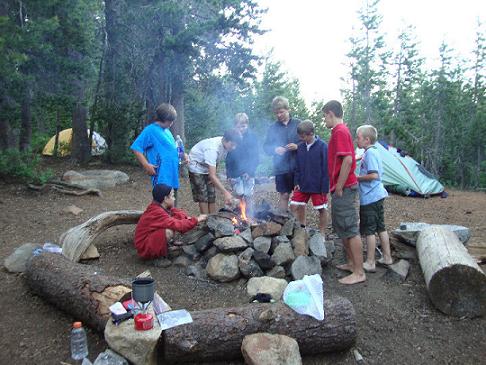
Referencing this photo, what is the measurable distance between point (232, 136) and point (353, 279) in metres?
2.17

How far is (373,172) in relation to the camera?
4.27 metres

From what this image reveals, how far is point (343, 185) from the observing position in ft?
13.0

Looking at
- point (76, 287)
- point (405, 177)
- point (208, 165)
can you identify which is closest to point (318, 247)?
point (208, 165)

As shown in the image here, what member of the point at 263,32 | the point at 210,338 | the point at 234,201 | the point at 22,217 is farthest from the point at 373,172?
the point at 263,32

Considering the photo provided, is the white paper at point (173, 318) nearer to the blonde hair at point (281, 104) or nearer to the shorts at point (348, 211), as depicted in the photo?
the shorts at point (348, 211)

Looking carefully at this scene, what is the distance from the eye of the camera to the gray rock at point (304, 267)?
4.12 m

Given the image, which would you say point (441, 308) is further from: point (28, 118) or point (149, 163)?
point (28, 118)

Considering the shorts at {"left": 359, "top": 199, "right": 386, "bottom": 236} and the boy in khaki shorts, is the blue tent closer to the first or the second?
the shorts at {"left": 359, "top": 199, "right": 386, "bottom": 236}

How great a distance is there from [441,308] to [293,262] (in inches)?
56.5

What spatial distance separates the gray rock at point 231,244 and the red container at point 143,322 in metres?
1.62

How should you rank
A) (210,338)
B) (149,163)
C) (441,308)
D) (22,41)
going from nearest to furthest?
(210,338) < (441,308) < (149,163) < (22,41)

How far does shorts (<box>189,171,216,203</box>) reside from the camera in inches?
208

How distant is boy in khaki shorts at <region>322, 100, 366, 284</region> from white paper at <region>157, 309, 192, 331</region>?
1868 millimetres

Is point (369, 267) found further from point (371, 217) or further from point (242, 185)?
point (242, 185)
